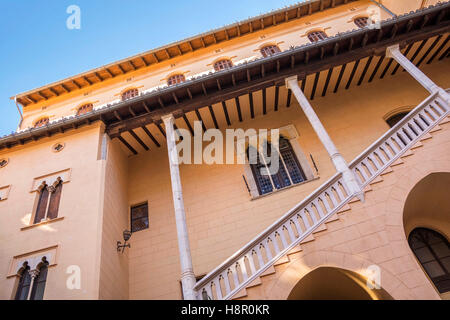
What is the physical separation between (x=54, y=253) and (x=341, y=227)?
21.0 ft

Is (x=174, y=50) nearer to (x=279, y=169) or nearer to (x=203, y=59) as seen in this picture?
(x=203, y=59)

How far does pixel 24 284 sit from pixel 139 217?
3640 millimetres

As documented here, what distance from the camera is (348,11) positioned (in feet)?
45.3

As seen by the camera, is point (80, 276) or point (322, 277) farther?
point (80, 276)

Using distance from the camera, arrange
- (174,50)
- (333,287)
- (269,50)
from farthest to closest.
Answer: (174,50)
(269,50)
(333,287)

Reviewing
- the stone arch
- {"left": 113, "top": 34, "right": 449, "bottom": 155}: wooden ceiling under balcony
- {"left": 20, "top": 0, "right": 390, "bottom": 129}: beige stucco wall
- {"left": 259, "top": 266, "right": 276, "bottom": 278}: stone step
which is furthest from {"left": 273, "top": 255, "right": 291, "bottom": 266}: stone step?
{"left": 20, "top": 0, "right": 390, "bottom": 129}: beige stucco wall

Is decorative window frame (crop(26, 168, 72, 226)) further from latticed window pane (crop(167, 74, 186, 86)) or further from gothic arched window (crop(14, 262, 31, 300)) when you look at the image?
latticed window pane (crop(167, 74, 186, 86))

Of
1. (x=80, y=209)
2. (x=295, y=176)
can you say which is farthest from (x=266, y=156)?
(x=80, y=209)

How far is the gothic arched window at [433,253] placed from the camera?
8453mm

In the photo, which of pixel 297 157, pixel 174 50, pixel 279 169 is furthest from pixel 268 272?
pixel 174 50

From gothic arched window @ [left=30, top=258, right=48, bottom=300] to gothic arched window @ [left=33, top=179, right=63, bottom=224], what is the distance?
135cm

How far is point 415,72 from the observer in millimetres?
9352

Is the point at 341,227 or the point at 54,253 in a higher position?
the point at 54,253

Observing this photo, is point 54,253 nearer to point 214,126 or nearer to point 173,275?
point 173,275
